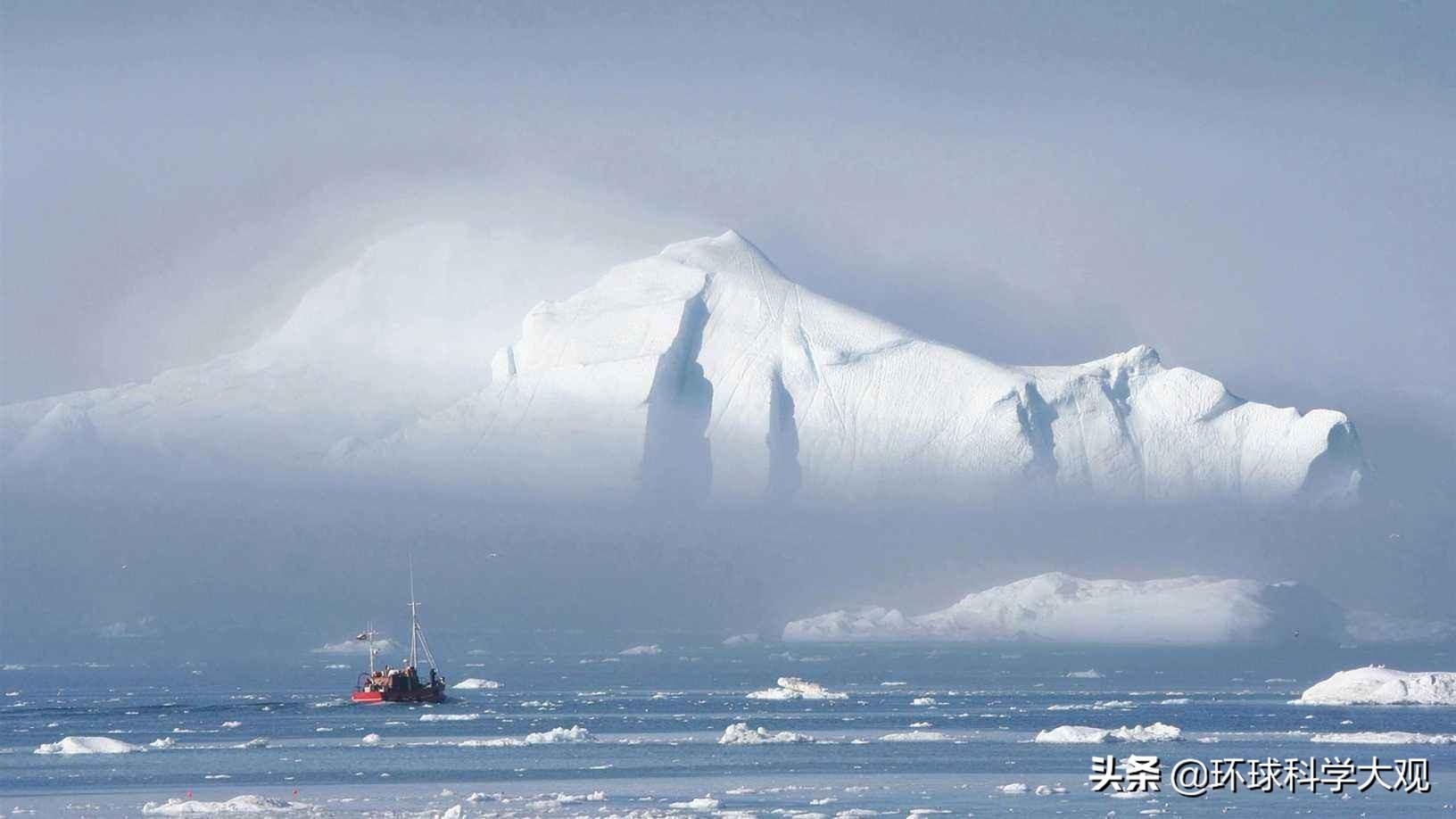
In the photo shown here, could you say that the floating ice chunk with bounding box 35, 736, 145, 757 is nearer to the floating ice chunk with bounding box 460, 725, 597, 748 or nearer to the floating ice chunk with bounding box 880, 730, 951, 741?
the floating ice chunk with bounding box 460, 725, 597, 748

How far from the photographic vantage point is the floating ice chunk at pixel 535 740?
337ft

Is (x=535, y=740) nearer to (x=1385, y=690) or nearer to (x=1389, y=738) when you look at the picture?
(x=1389, y=738)

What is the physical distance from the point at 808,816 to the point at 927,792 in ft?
31.8

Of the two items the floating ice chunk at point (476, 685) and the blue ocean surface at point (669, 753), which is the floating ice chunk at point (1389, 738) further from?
the floating ice chunk at point (476, 685)

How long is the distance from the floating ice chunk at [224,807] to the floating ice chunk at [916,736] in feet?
114

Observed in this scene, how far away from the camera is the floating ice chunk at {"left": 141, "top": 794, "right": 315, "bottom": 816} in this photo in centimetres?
7375

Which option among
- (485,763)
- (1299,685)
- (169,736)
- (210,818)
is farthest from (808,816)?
(1299,685)

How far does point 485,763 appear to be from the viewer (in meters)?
93.2

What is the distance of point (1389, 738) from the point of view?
318ft

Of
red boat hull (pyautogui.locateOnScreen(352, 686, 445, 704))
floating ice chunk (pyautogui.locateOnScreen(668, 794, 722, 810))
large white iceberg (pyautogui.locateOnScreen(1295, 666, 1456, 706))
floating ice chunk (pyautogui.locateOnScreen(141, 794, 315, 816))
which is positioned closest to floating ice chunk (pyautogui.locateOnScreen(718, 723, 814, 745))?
floating ice chunk (pyautogui.locateOnScreen(668, 794, 722, 810))

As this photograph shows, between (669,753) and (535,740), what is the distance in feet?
29.1

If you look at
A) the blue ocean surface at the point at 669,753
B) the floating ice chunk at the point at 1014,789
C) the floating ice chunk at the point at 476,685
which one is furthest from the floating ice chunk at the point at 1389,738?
the floating ice chunk at the point at 476,685

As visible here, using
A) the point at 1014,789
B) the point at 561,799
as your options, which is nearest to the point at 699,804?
the point at 561,799

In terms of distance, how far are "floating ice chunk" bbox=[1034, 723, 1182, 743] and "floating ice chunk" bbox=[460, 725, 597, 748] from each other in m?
21.1
